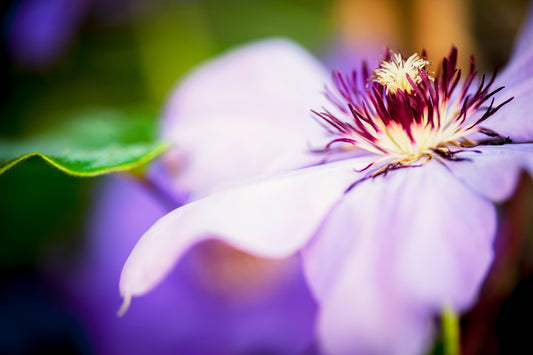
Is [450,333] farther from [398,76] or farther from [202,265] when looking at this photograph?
[202,265]

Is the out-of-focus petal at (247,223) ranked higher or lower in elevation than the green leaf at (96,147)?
lower

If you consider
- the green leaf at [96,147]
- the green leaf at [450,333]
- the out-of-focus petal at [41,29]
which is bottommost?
the green leaf at [450,333]

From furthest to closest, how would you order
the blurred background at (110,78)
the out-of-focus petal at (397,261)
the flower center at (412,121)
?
1. the blurred background at (110,78)
2. the flower center at (412,121)
3. the out-of-focus petal at (397,261)

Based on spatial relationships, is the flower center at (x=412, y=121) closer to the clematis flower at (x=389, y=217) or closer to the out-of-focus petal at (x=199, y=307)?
the clematis flower at (x=389, y=217)

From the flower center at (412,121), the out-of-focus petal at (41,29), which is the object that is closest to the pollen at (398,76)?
the flower center at (412,121)

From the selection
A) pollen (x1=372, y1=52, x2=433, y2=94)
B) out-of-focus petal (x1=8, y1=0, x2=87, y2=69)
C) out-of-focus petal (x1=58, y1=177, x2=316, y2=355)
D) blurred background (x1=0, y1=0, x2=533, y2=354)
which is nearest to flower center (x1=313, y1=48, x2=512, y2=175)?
pollen (x1=372, y1=52, x2=433, y2=94)

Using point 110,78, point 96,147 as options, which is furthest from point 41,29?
point 96,147

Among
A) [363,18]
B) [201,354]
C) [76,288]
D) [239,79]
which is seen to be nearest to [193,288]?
[201,354]
